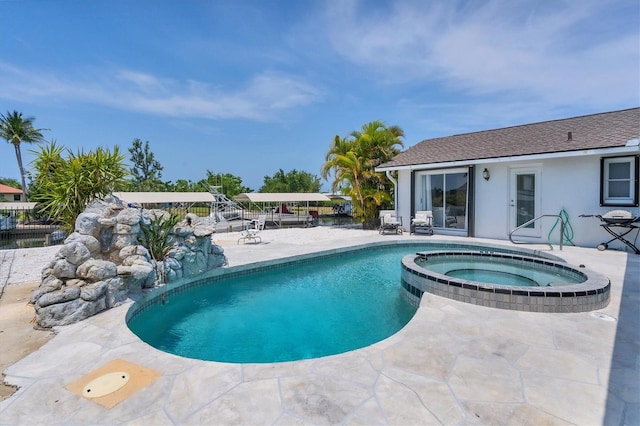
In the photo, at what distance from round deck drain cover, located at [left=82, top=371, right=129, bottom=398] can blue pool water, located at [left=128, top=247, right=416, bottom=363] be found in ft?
4.11

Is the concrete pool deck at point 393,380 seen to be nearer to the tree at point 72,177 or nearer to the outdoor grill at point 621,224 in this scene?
the tree at point 72,177

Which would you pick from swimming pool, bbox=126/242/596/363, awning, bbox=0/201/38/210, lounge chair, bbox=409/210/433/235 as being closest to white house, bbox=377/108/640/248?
lounge chair, bbox=409/210/433/235

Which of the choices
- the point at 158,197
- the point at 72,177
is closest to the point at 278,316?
the point at 72,177

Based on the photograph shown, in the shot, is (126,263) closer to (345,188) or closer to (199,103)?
(345,188)

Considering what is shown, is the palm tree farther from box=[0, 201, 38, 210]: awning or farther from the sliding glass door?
the sliding glass door

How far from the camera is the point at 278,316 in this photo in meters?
5.63

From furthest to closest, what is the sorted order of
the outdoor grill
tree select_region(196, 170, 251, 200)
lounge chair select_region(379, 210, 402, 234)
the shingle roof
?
tree select_region(196, 170, 251, 200)
lounge chair select_region(379, 210, 402, 234)
the shingle roof
the outdoor grill

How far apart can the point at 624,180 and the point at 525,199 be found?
2.68 metres

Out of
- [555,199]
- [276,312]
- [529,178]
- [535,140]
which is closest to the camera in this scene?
[276,312]

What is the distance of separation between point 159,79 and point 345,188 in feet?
38.2

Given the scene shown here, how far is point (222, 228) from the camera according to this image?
17.8 meters

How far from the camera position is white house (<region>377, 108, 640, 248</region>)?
9.84 m

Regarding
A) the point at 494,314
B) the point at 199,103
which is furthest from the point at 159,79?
the point at 494,314

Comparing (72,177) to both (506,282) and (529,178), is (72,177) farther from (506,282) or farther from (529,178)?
(529,178)
